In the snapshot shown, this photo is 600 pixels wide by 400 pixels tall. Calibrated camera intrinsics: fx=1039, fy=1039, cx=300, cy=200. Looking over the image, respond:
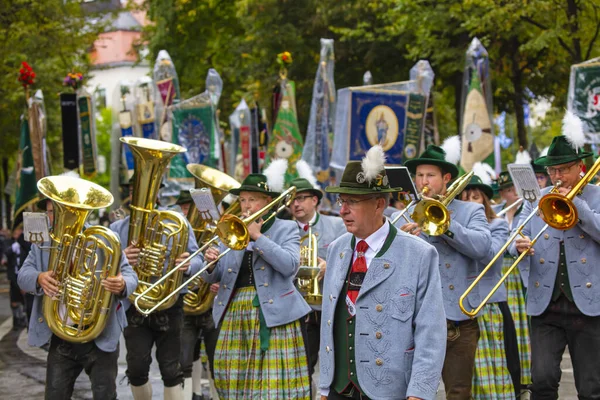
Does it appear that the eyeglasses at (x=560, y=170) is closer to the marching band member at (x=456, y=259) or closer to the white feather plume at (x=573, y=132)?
the white feather plume at (x=573, y=132)

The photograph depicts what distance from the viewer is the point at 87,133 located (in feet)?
54.6

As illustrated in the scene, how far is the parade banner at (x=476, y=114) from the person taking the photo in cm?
1504

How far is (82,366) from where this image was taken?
755cm

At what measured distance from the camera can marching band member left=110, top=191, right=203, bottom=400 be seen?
28.2ft

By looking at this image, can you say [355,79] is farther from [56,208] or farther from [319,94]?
[56,208]

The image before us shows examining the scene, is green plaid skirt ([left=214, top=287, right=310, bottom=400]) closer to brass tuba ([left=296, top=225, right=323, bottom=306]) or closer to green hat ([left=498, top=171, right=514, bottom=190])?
brass tuba ([left=296, top=225, right=323, bottom=306])

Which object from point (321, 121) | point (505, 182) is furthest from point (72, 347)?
point (321, 121)

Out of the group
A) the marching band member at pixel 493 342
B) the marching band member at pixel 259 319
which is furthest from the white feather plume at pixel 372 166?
the marching band member at pixel 493 342

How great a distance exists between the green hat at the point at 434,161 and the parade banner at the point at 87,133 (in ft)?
32.8

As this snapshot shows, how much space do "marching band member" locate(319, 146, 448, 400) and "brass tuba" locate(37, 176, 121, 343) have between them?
8.73ft

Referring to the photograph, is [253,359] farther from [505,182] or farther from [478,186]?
[505,182]

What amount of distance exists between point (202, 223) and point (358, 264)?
5.14 metres

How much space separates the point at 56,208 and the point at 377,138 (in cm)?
730

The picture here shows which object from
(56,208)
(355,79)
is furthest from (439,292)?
(355,79)
